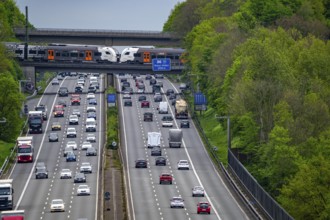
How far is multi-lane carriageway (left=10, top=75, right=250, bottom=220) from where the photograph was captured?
129m

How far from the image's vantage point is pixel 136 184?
148 meters

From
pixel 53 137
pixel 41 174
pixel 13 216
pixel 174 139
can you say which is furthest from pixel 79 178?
pixel 13 216

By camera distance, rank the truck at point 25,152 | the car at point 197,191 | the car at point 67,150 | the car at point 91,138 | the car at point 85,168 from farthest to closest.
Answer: the car at point 91,138, the car at point 67,150, the truck at point 25,152, the car at point 85,168, the car at point 197,191

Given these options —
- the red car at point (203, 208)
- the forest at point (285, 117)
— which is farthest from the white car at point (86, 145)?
the red car at point (203, 208)

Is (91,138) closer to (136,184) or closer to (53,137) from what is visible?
(53,137)

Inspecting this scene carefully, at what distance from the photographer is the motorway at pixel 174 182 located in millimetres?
129375

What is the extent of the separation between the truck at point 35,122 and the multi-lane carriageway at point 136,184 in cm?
123

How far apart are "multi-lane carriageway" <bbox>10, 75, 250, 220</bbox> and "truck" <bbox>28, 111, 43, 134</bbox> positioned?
123cm

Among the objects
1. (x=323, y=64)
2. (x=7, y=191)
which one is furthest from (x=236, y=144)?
(x=7, y=191)

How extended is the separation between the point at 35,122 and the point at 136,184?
43.9 metres

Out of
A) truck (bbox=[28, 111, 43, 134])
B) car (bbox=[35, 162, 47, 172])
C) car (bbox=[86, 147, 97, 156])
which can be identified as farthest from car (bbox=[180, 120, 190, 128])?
car (bbox=[35, 162, 47, 172])

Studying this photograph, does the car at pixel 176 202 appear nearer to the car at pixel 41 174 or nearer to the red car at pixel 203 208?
the red car at pixel 203 208

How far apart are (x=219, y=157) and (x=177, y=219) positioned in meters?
46.1

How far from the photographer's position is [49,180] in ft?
499
